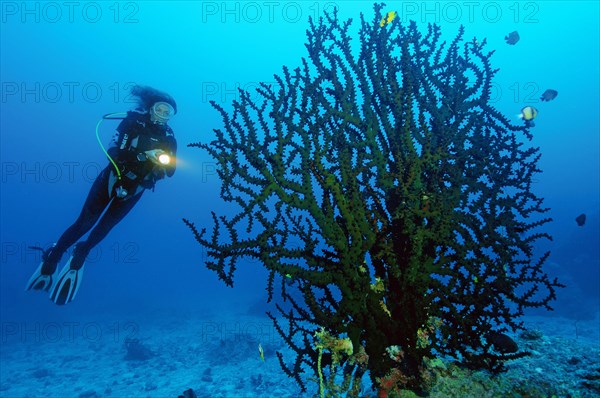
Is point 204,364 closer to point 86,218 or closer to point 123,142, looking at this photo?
point 86,218

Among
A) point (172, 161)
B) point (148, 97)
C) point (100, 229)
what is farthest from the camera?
point (100, 229)

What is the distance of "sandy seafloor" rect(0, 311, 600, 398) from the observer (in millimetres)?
3318

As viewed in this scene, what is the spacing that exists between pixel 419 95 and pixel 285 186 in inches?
104

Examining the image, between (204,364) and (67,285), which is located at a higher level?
(67,285)

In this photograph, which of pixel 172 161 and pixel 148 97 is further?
pixel 148 97

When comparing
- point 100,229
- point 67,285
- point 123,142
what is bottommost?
point 67,285

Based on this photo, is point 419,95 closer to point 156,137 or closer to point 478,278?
point 478,278

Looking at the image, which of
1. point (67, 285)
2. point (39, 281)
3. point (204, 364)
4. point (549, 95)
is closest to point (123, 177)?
point (67, 285)

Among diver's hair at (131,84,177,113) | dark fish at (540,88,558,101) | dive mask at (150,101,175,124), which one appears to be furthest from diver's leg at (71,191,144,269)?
dark fish at (540,88,558,101)

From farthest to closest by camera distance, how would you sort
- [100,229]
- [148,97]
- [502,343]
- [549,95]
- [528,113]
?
1. [549,95]
2. [100,229]
3. [148,97]
4. [528,113]
5. [502,343]

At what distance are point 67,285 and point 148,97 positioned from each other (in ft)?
14.8

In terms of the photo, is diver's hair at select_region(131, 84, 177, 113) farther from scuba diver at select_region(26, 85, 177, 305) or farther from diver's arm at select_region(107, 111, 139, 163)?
diver's arm at select_region(107, 111, 139, 163)

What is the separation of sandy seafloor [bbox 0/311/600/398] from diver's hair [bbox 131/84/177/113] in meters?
6.43

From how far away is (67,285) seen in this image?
24.5 ft
